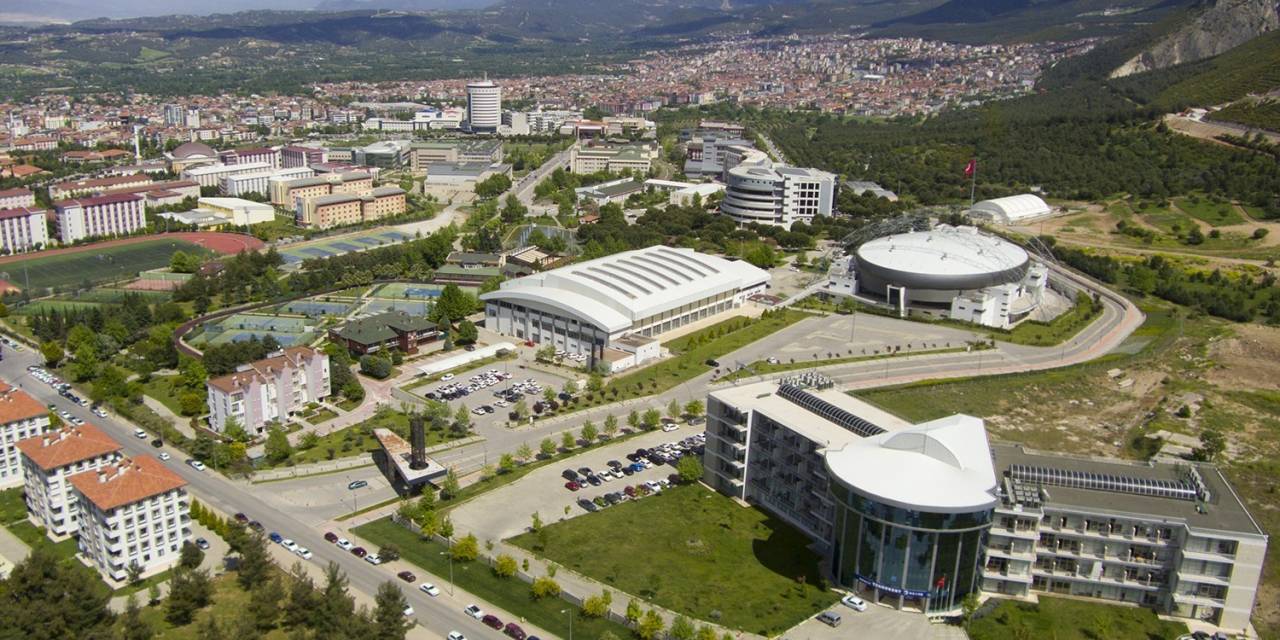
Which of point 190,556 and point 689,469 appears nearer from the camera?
point 190,556

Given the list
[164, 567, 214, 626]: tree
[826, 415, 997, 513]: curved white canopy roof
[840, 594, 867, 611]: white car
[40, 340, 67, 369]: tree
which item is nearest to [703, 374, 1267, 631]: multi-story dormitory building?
[826, 415, 997, 513]: curved white canopy roof

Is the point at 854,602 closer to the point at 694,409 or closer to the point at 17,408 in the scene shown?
the point at 694,409

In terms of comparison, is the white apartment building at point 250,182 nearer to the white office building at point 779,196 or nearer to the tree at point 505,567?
the white office building at point 779,196

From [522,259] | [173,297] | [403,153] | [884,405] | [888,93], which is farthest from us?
[888,93]

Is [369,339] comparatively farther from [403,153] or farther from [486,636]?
[403,153]

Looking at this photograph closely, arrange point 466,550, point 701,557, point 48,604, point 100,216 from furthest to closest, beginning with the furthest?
point 100,216 → point 701,557 → point 466,550 → point 48,604

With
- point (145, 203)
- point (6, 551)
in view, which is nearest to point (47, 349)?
point (6, 551)

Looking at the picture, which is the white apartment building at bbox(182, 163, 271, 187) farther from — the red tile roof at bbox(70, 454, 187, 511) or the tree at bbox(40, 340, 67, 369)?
the red tile roof at bbox(70, 454, 187, 511)

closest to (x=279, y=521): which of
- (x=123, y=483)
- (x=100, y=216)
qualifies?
(x=123, y=483)
